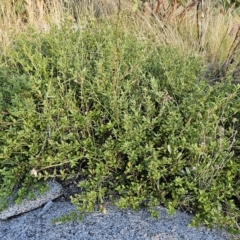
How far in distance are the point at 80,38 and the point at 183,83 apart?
0.89 metres

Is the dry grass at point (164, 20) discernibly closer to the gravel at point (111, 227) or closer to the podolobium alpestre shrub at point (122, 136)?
the podolobium alpestre shrub at point (122, 136)

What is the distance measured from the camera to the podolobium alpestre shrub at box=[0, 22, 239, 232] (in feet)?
6.32

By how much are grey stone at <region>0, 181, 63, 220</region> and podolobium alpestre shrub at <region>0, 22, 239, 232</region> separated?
0.26ft

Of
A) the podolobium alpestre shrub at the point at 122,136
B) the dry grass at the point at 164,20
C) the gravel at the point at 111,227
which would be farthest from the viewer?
the dry grass at the point at 164,20

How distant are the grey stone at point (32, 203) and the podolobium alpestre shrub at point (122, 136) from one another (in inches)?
3.1

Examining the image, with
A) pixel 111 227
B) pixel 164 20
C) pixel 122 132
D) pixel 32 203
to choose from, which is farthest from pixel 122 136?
pixel 164 20

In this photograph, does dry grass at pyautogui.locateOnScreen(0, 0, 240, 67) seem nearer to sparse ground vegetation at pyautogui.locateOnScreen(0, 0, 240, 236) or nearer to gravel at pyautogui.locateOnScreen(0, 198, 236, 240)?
sparse ground vegetation at pyautogui.locateOnScreen(0, 0, 240, 236)

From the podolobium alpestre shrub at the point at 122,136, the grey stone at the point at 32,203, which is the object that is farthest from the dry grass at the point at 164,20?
the grey stone at the point at 32,203

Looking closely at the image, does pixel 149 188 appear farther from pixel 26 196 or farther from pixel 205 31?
pixel 205 31

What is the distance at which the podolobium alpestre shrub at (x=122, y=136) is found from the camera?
1926 millimetres

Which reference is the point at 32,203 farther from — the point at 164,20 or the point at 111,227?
the point at 164,20

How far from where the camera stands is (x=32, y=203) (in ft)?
6.72

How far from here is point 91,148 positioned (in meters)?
2.07

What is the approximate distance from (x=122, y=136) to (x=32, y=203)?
61 centimetres
